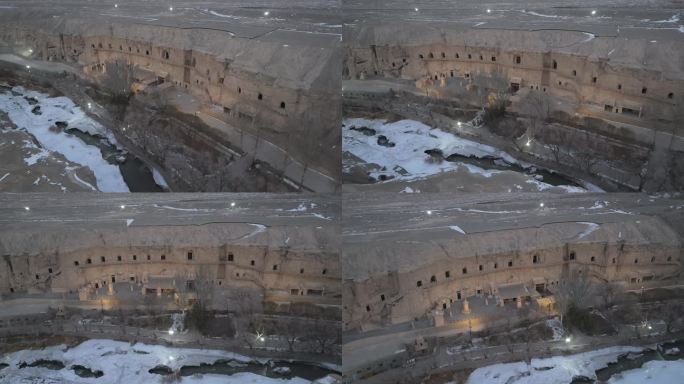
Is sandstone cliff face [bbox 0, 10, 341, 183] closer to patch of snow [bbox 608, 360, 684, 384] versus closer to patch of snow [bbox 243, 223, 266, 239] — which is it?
patch of snow [bbox 243, 223, 266, 239]

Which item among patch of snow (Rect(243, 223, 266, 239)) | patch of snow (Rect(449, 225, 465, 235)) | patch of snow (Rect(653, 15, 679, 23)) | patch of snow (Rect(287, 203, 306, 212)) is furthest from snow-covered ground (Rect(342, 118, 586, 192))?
patch of snow (Rect(653, 15, 679, 23))

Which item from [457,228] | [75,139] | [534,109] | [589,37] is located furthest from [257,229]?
[589,37]

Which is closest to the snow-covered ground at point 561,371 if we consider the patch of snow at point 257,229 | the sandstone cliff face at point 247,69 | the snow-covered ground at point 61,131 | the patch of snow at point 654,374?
the patch of snow at point 654,374

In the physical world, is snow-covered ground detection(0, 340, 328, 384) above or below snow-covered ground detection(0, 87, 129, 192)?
below

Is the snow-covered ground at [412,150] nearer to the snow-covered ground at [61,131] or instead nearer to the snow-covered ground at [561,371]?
the snow-covered ground at [561,371]

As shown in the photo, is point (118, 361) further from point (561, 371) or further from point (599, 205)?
point (599, 205)

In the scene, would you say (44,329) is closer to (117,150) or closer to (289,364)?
(117,150)

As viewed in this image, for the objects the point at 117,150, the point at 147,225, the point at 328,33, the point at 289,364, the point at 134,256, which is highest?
the point at 328,33

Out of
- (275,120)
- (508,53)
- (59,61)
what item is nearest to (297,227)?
(275,120)
